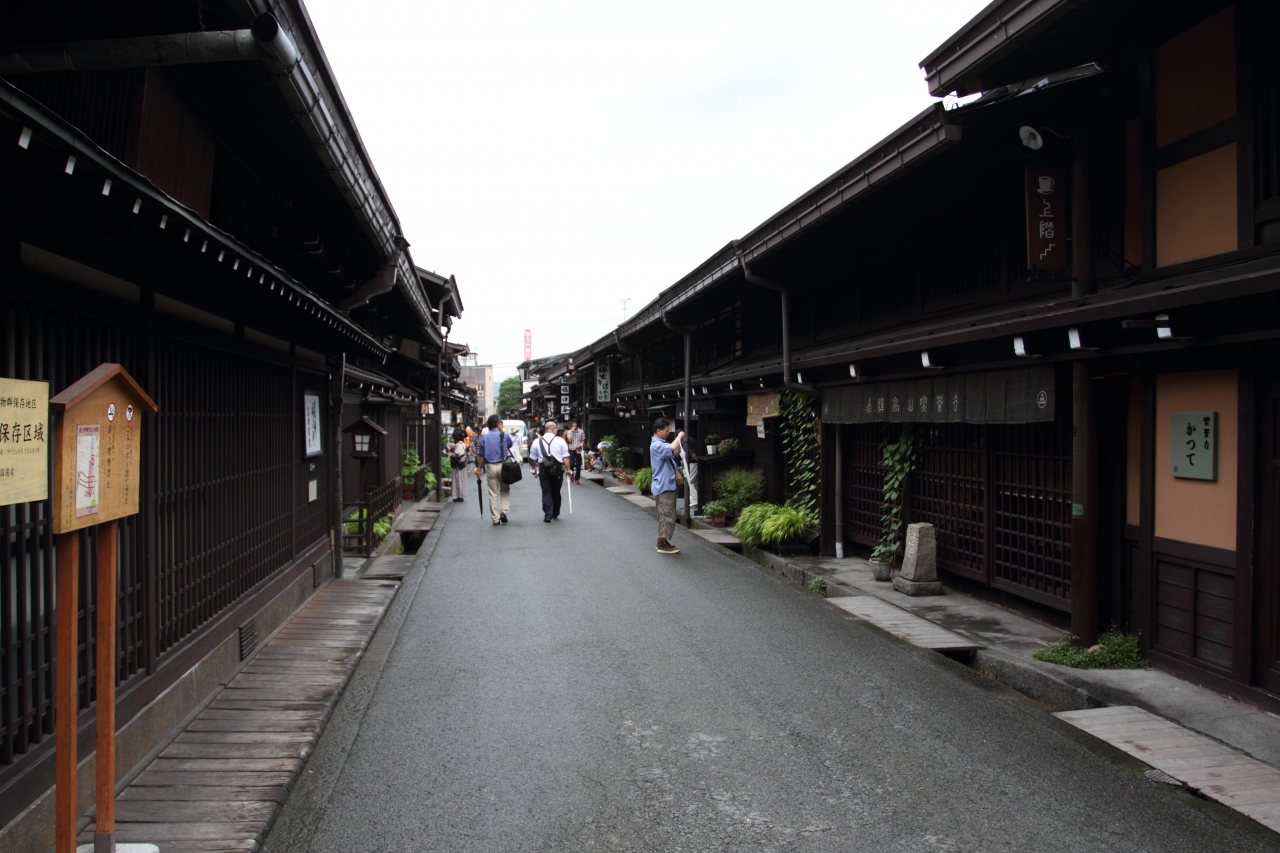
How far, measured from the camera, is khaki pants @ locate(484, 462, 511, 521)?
18578 mm

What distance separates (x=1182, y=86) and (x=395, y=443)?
66.5 feet

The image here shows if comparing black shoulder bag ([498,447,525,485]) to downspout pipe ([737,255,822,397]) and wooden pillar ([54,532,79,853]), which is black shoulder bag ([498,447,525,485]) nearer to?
downspout pipe ([737,255,822,397])

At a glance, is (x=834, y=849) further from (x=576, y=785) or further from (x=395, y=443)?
(x=395, y=443)

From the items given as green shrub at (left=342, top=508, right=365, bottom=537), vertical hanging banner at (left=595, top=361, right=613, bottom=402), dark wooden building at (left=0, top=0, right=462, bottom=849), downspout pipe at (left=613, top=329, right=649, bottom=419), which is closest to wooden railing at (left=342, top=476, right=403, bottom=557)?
green shrub at (left=342, top=508, right=365, bottom=537)

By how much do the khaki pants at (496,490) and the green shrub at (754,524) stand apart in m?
6.07

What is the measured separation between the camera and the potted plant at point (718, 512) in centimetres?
1832

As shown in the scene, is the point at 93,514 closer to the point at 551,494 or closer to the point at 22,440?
the point at 22,440

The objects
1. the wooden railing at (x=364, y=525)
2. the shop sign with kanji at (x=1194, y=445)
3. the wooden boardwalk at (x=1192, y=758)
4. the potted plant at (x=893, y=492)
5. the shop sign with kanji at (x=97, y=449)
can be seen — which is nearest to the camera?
the shop sign with kanji at (x=97, y=449)

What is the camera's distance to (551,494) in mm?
19281

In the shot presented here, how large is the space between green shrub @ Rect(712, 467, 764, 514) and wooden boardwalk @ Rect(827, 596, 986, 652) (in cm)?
704

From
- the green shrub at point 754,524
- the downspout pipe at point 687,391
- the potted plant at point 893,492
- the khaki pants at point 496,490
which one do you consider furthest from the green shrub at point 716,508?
the potted plant at point 893,492

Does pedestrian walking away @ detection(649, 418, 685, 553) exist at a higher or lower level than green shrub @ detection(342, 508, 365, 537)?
higher

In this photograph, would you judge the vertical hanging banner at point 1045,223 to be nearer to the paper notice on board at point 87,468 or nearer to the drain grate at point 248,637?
the paper notice on board at point 87,468

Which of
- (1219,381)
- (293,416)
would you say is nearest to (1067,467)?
(1219,381)
